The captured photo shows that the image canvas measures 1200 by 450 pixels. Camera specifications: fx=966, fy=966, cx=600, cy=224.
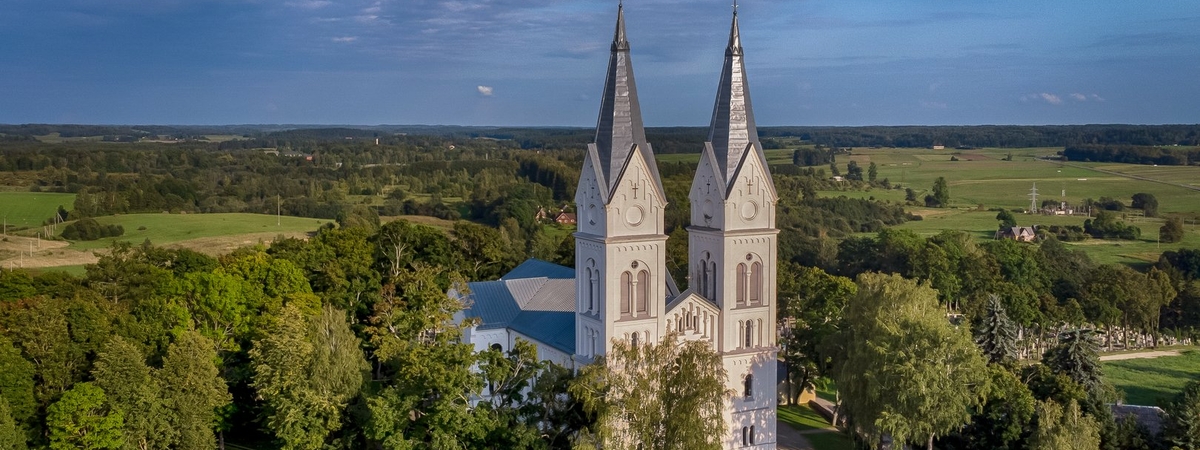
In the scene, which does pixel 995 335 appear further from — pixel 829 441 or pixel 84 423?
pixel 84 423

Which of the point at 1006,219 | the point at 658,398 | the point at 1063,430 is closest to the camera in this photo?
the point at 658,398

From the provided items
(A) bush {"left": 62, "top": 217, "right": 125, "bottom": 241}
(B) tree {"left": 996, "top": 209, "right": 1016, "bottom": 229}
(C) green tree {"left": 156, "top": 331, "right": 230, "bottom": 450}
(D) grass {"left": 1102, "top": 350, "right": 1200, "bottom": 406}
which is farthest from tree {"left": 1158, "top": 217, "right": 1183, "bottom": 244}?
(A) bush {"left": 62, "top": 217, "right": 125, "bottom": 241}

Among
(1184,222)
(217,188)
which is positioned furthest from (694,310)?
(217,188)

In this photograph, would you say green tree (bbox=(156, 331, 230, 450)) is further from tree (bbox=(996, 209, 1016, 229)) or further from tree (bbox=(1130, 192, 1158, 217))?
tree (bbox=(1130, 192, 1158, 217))

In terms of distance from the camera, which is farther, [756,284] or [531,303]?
[531,303]

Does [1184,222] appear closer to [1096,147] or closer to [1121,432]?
[1096,147]

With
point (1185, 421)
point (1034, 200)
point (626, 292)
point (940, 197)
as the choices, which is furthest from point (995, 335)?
point (940, 197)
